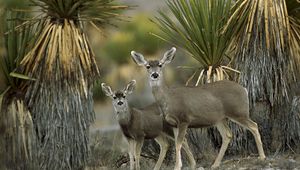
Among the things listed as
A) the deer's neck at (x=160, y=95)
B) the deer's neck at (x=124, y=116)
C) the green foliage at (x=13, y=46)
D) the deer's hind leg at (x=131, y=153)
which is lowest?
the deer's hind leg at (x=131, y=153)

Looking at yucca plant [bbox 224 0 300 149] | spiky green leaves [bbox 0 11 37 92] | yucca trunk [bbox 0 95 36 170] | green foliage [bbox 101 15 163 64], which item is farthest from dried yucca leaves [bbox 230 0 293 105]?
green foliage [bbox 101 15 163 64]

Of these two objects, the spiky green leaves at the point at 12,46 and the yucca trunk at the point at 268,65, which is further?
the yucca trunk at the point at 268,65

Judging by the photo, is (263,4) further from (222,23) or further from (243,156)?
(243,156)

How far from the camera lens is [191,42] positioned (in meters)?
15.3

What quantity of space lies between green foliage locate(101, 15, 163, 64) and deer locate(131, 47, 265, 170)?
5645mm

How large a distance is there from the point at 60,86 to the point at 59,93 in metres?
0.12

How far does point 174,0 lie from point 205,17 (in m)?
0.67

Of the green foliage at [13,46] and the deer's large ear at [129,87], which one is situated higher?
the green foliage at [13,46]

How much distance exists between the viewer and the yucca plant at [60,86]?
1403 centimetres

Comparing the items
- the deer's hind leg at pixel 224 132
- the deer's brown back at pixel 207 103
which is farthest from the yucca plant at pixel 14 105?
the deer's hind leg at pixel 224 132

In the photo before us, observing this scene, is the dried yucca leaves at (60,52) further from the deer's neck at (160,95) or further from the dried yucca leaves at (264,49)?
the dried yucca leaves at (264,49)

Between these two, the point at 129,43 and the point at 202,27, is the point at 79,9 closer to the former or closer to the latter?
the point at 202,27

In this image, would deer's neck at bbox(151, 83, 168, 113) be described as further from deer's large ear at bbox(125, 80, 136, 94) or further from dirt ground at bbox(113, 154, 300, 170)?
dirt ground at bbox(113, 154, 300, 170)

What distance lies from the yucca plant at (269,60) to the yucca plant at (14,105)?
380 centimetres
